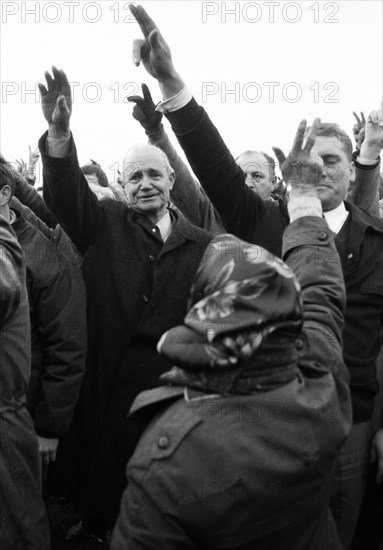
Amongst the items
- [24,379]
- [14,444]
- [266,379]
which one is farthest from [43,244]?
[266,379]

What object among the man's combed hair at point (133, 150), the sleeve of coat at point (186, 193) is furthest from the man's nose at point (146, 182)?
the sleeve of coat at point (186, 193)

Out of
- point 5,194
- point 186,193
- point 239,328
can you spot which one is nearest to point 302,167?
point 239,328

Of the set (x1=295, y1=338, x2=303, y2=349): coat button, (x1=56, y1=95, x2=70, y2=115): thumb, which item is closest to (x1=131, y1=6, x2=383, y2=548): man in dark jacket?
(x1=56, y1=95, x2=70, y2=115): thumb

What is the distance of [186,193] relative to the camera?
324cm

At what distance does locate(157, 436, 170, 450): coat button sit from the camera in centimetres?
Answer: 118

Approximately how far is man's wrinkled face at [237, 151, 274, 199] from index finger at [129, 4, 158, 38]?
190 centimetres

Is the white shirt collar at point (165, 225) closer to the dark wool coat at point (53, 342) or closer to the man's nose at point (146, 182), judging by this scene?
the man's nose at point (146, 182)

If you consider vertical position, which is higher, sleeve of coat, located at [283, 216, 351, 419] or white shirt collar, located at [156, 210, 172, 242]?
sleeve of coat, located at [283, 216, 351, 419]

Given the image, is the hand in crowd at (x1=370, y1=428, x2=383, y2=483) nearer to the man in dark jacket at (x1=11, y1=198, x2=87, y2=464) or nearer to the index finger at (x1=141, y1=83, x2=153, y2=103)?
the man in dark jacket at (x1=11, y1=198, x2=87, y2=464)

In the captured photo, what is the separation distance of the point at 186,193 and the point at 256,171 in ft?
3.44

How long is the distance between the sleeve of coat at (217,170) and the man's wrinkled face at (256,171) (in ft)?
5.15

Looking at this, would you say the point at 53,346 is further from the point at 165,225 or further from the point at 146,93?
the point at 146,93

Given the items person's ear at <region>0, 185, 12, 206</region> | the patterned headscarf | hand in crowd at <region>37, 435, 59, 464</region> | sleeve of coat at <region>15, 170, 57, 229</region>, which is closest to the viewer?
the patterned headscarf

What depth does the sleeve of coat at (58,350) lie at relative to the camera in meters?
2.56
